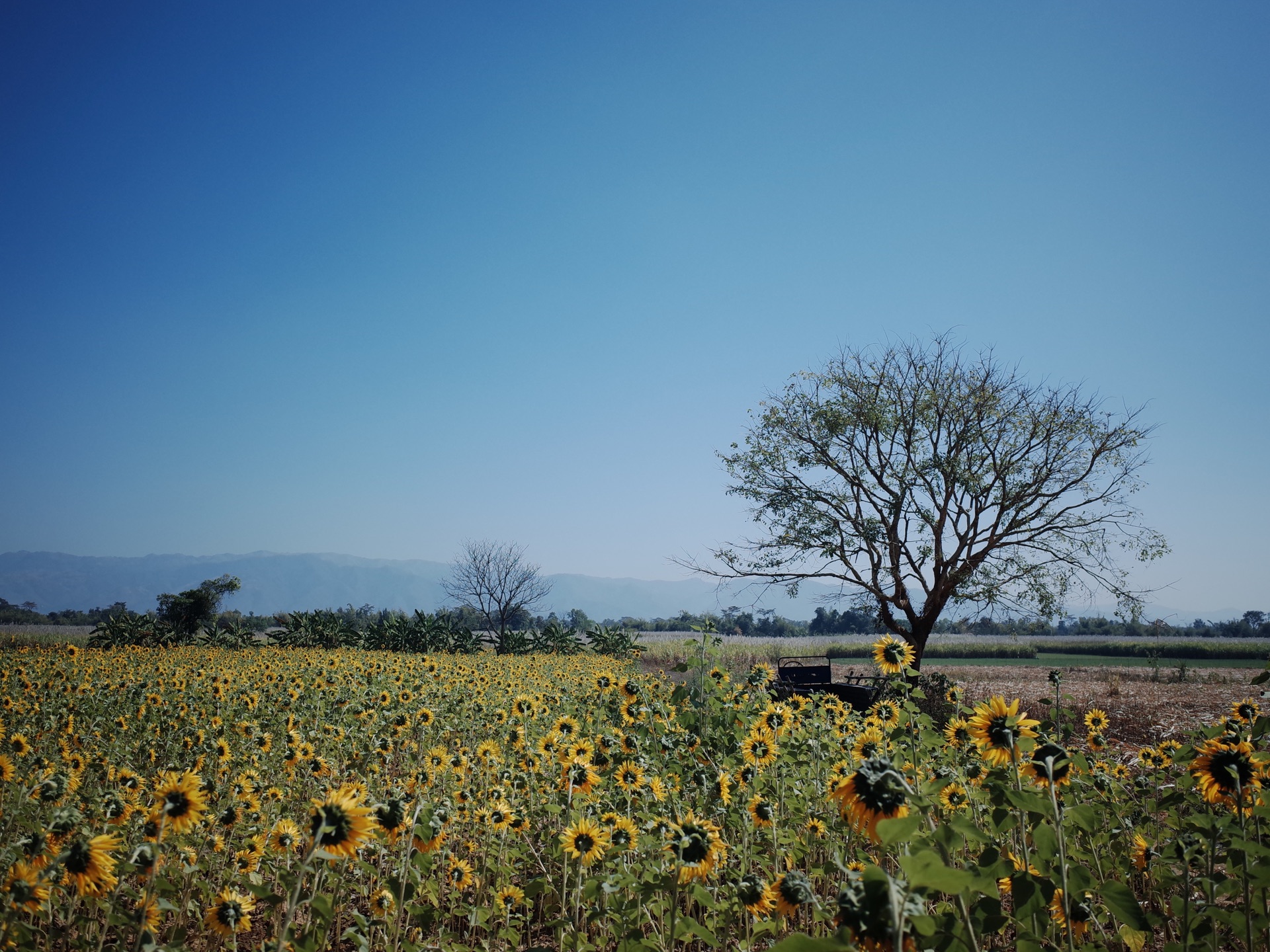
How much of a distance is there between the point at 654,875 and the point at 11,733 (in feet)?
15.8

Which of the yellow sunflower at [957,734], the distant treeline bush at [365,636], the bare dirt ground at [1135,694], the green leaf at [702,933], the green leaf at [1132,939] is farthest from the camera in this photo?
the distant treeline bush at [365,636]

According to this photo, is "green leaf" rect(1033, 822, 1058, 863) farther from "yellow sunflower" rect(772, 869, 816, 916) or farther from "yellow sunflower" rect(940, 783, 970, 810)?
"yellow sunflower" rect(940, 783, 970, 810)

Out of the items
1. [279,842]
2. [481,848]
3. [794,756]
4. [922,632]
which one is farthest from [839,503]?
[279,842]

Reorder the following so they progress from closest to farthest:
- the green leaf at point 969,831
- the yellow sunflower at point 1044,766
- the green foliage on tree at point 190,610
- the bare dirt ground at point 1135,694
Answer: the green leaf at point 969,831, the yellow sunflower at point 1044,766, the bare dirt ground at point 1135,694, the green foliage on tree at point 190,610

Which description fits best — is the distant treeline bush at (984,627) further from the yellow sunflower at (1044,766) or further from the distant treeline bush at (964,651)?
the yellow sunflower at (1044,766)

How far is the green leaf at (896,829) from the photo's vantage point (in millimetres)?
1137

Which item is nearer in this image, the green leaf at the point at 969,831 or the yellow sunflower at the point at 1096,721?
the green leaf at the point at 969,831

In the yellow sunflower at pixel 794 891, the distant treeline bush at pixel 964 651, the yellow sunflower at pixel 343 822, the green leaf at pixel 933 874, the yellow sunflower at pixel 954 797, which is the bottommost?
the distant treeline bush at pixel 964 651

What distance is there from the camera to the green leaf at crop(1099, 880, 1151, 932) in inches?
65.6

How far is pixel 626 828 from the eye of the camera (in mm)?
2787

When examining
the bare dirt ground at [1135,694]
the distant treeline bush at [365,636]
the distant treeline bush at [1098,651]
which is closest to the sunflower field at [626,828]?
the bare dirt ground at [1135,694]

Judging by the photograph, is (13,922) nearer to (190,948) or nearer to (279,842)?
(279,842)

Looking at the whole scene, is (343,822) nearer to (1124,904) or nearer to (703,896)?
(703,896)

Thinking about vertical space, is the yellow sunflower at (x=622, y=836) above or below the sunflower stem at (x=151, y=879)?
below
